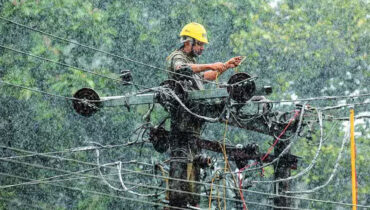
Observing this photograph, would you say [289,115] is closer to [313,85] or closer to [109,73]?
[109,73]

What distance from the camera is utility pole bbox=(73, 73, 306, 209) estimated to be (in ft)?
A: 29.6

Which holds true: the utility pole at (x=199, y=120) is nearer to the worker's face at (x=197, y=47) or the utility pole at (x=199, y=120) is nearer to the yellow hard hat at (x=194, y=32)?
the worker's face at (x=197, y=47)

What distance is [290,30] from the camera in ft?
62.3

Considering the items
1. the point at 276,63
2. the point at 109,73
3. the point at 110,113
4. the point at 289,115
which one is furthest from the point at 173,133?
the point at 276,63

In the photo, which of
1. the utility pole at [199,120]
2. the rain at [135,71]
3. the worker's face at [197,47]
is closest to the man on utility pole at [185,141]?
the utility pole at [199,120]

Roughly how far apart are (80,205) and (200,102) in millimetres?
9806

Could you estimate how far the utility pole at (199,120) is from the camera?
355 inches

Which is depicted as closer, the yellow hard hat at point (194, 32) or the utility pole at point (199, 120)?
the utility pole at point (199, 120)

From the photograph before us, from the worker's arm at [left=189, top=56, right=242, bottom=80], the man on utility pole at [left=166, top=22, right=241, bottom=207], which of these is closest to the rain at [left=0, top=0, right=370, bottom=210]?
the man on utility pole at [left=166, top=22, right=241, bottom=207]

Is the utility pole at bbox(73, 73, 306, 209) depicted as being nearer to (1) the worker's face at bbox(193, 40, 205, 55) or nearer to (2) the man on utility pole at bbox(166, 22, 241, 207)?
(2) the man on utility pole at bbox(166, 22, 241, 207)

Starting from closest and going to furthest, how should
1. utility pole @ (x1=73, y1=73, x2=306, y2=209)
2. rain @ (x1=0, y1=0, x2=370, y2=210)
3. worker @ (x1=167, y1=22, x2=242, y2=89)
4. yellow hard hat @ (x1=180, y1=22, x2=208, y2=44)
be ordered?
utility pole @ (x1=73, y1=73, x2=306, y2=209)
worker @ (x1=167, y1=22, x2=242, y2=89)
yellow hard hat @ (x1=180, y1=22, x2=208, y2=44)
rain @ (x1=0, y1=0, x2=370, y2=210)

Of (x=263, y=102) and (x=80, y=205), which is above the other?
(x=263, y=102)

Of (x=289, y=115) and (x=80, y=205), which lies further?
(x=80, y=205)

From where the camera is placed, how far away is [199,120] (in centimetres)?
944
